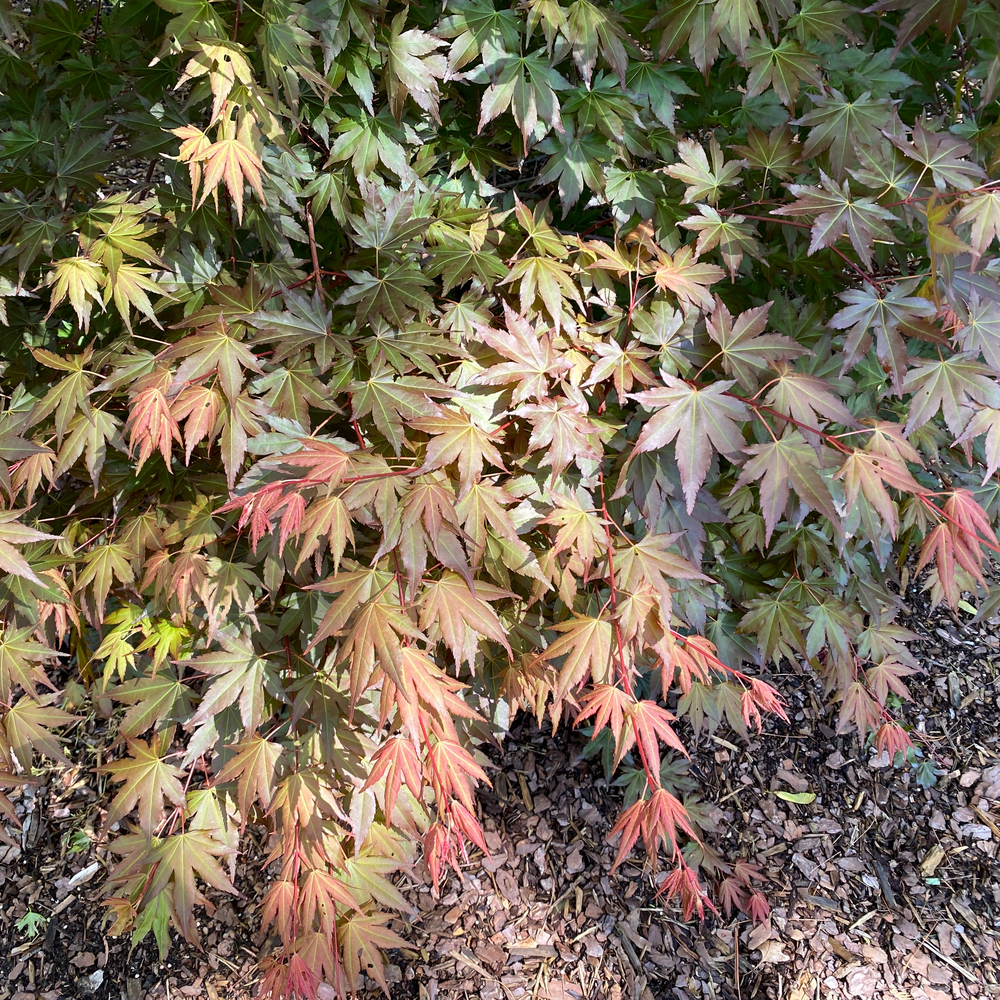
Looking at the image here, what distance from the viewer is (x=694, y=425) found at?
1.66 metres

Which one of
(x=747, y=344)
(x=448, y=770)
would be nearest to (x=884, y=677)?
(x=747, y=344)

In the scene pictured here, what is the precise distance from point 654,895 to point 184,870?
1.47 metres

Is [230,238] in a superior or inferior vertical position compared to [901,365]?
superior

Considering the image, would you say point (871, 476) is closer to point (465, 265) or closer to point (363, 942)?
point (465, 265)

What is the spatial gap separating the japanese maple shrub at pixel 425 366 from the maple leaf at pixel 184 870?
0.01 m

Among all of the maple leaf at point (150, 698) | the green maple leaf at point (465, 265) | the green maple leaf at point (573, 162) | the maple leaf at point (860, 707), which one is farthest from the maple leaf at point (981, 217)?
the maple leaf at point (150, 698)

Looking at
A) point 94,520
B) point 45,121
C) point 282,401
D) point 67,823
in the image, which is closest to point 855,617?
point 282,401

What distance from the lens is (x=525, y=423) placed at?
6.28ft

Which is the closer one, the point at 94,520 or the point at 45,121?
the point at 45,121

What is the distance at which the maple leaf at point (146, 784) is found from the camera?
2045 mm

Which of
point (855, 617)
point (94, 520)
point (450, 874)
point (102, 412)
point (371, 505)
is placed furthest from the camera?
point (450, 874)

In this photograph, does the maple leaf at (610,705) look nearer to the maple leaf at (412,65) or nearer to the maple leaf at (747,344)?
the maple leaf at (747,344)

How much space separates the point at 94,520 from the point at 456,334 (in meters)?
1.13

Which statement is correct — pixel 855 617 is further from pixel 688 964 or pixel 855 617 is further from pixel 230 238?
pixel 230 238
